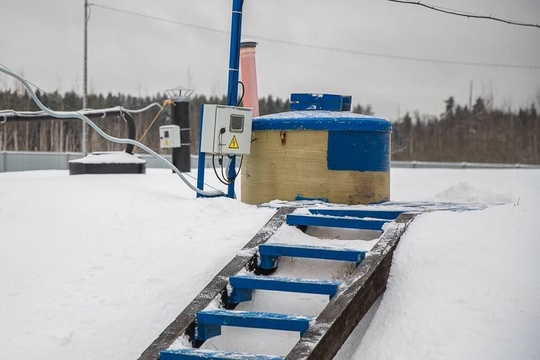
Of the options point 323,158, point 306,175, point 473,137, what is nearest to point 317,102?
point 323,158

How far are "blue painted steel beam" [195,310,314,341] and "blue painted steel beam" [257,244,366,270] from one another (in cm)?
93

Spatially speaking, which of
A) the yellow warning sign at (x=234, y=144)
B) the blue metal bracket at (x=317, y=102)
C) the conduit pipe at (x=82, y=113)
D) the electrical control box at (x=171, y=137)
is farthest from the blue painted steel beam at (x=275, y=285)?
the electrical control box at (x=171, y=137)

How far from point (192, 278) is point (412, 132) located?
4515 centimetres

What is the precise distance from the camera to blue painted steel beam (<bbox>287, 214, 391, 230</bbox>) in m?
6.13

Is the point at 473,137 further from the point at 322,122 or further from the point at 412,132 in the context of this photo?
the point at 322,122

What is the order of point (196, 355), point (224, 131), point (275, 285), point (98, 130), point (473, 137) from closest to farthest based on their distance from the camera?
1. point (196, 355)
2. point (275, 285)
3. point (224, 131)
4. point (98, 130)
5. point (473, 137)

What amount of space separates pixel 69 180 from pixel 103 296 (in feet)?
14.2

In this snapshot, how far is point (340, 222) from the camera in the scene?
6180mm

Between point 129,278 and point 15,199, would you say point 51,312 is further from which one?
point 15,199

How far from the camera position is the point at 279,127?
7973 mm

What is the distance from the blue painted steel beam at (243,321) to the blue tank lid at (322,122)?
11.0ft

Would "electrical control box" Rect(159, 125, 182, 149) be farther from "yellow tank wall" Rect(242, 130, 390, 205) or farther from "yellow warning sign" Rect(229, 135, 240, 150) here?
"yellow warning sign" Rect(229, 135, 240, 150)

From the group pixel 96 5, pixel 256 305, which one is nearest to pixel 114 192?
pixel 256 305

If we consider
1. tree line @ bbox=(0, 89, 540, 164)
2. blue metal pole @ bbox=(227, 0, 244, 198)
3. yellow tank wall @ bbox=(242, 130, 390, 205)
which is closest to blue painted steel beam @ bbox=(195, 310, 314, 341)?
yellow tank wall @ bbox=(242, 130, 390, 205)
